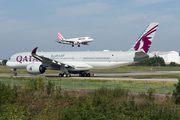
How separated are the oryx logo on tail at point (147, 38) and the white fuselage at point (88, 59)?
207cm

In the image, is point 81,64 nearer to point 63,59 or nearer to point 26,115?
point 63,59

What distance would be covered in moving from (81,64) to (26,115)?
77.8 feet

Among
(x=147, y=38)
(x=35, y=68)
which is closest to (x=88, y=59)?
(x=35, y=68)

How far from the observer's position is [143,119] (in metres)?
17.5

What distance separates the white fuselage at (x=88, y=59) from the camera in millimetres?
41250

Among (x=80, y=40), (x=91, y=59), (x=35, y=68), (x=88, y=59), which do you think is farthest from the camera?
(x=80, y=40)

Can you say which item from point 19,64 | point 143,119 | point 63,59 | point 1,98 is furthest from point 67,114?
point 19,64

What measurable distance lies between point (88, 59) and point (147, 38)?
11246 mm

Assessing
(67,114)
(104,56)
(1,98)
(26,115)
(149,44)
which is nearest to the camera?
(67,114)

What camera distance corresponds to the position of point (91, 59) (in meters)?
43.2

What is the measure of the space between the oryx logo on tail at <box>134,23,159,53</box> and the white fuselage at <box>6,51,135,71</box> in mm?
→ 2070

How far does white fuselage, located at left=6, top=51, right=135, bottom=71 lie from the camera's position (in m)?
41.2

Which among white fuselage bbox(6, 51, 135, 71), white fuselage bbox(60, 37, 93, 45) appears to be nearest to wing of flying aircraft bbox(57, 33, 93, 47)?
white fuselage bbox(60, 37, 93, 45)

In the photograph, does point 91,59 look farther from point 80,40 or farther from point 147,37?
point 80,40
